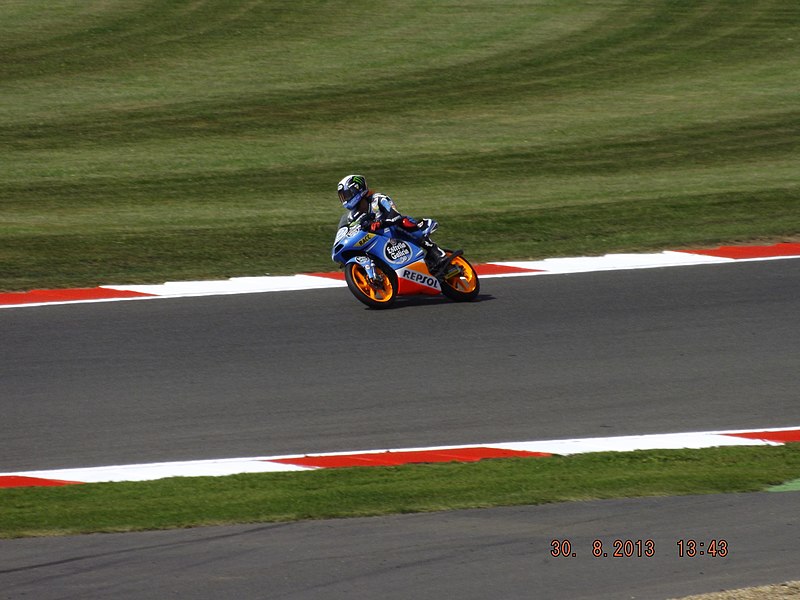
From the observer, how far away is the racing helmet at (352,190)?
41.9 feet

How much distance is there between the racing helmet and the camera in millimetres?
12773

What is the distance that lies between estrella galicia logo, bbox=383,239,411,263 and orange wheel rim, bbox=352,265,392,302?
192 mm

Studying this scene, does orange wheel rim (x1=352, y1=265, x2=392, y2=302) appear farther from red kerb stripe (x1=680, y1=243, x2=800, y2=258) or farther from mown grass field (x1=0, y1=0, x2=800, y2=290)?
red kerb stripe (x1=680, y1=243, x2=800, y2=258)

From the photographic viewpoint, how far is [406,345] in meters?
11.7

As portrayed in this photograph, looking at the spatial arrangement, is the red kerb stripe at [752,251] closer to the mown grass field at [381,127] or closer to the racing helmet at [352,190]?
the mown grass field at [381,127]

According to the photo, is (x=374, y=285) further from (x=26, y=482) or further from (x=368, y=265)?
(x=26, y=482)

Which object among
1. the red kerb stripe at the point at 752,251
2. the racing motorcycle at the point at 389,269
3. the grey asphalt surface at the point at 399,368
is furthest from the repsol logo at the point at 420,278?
the red kerb stripe at the point at 752,251

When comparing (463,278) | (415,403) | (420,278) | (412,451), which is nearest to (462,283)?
(463,278)

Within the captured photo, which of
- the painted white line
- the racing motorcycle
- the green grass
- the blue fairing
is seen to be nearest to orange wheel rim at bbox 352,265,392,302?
the racing motorcycle

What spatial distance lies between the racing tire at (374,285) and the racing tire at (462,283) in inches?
22.8

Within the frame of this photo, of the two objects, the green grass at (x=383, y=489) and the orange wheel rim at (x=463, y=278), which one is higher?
the orange wheel rim at (x=463, y=278)

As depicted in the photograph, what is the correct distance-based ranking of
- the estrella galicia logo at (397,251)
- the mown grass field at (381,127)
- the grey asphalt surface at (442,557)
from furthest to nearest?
the mown grass field at (381,127), the estrella galicia logo at (397,251), the grey asphalt surface at (442,557)

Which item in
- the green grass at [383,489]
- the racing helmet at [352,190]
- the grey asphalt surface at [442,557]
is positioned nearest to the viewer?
the grey asphalt surface at [442,557]
